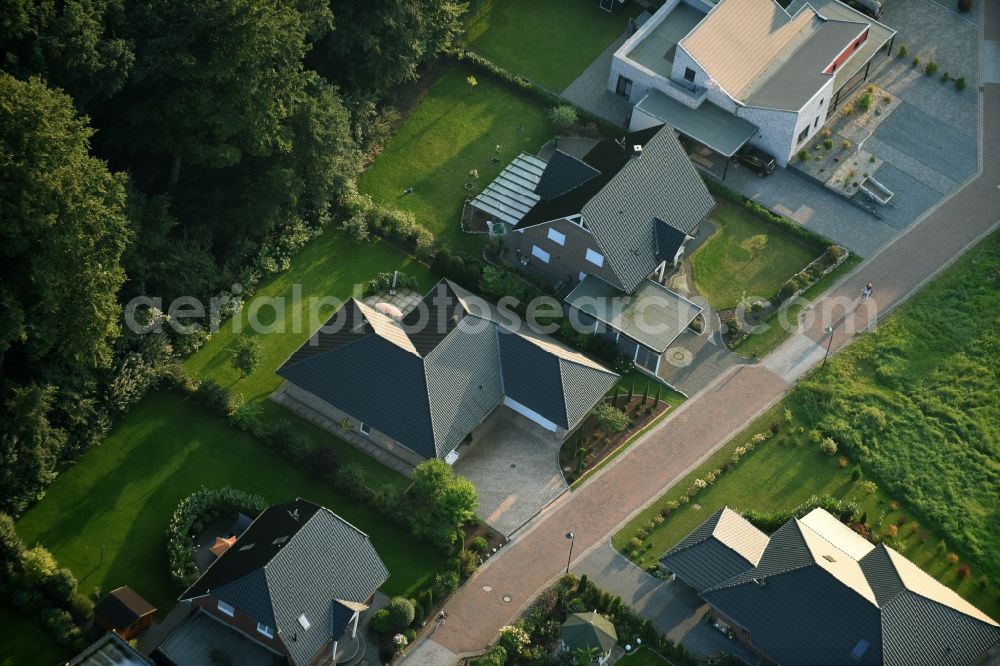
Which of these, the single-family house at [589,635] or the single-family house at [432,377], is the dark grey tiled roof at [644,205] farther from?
the single-family house at [589,635]

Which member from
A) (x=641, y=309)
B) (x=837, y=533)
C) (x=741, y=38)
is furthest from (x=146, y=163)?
(x=837, y=533)

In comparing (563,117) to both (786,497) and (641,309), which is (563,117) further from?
(786,497)

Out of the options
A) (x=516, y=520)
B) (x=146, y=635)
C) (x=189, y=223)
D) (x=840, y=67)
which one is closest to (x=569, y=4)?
(x=840, y=67)

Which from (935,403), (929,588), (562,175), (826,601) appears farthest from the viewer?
(562,175)

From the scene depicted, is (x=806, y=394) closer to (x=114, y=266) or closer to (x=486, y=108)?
(x=486, y=108)

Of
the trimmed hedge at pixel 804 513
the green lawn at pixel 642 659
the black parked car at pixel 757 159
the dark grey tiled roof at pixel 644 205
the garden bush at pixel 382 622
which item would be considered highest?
the dark grey tiled roof at pixel 644 205

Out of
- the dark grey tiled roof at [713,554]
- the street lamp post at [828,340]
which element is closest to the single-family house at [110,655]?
the dark grey tiled roof at [713,554]

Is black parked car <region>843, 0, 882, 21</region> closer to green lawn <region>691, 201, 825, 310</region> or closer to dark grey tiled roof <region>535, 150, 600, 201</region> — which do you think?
green lawn <region>691, 201, 825, 310</region>
